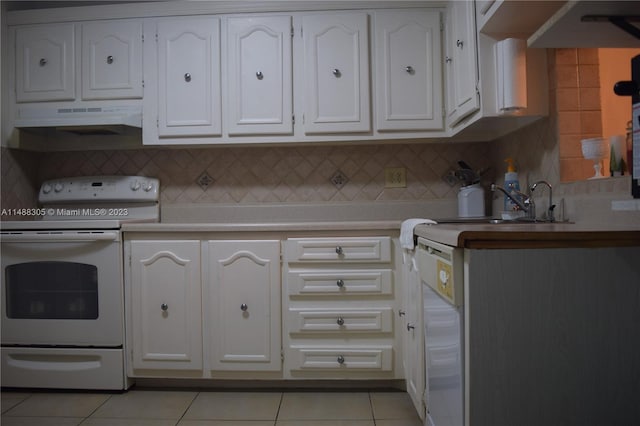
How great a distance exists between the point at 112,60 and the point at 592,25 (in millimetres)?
2308

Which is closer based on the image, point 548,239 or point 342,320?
point 548,239

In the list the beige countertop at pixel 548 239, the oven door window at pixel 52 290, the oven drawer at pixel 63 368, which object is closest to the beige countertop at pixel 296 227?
the oven door window at pixel 52 290

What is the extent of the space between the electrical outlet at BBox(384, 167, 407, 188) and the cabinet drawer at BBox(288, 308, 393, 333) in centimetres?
83

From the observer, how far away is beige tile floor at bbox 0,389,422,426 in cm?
186

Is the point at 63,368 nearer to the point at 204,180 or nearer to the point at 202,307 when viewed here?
the point at 202,307

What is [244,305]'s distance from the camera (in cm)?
209

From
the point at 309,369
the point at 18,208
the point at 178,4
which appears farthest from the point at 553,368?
the point at 18,208

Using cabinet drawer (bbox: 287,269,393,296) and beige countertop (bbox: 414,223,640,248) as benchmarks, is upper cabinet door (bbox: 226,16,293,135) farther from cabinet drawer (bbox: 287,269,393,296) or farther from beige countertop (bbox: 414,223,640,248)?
beige countertop (bbox: 414,223,640,248)

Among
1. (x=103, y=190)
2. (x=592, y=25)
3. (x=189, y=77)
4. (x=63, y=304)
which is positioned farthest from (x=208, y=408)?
(x=592, y=25)

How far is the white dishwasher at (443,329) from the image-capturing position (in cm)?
105

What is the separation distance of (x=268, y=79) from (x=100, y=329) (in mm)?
1529

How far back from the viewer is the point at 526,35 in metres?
1.78

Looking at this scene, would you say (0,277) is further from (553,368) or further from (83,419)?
(553,368)

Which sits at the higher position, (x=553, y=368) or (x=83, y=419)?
(x=553, y=368)
